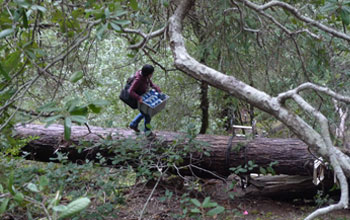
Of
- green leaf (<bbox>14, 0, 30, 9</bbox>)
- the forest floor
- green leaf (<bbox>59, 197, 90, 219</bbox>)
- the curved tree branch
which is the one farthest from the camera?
the forest floor

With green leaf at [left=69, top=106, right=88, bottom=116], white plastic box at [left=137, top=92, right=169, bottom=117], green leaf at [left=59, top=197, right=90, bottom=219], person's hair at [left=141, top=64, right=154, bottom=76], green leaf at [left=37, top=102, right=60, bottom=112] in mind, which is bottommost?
green leaf at [left=59, top=197, right=90, bottom=219]

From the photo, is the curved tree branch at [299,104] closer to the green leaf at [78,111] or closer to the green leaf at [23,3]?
the green leaf at [78,111]

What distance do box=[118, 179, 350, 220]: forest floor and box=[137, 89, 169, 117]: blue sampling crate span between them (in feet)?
3.34

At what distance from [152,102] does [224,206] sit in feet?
6.23

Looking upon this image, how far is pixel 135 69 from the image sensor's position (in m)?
6.81

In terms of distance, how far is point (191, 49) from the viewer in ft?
25.6

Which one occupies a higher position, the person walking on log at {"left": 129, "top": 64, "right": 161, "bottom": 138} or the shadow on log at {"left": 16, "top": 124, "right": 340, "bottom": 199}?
the person walking on log at {"left": 129, "top": 64, "right": 161, "bottom": 138}

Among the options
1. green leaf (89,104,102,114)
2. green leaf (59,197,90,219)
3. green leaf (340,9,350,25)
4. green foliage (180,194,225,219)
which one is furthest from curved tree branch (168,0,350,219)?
green leaf (59,197,90,219)

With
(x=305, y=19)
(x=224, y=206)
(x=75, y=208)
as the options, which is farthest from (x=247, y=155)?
(x=75, y=208)

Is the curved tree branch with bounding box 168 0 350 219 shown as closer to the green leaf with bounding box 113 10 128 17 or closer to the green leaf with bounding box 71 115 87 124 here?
the green leaf with bounding box 113 10 128 17

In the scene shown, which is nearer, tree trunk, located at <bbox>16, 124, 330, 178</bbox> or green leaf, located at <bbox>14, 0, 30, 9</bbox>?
green leaf, located at <bbox>14, 0, 30, 9</bbox>

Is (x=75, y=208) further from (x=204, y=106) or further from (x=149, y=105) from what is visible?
(x=204, y=106)

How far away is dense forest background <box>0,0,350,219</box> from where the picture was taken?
3.05 meters

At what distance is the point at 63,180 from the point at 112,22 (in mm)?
2255
